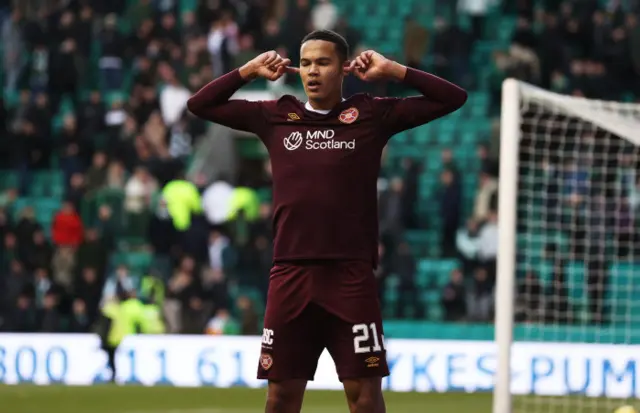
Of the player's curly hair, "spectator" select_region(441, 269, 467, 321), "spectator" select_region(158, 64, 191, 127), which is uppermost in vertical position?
"spectator" select_region(158, 64, 191, 127)

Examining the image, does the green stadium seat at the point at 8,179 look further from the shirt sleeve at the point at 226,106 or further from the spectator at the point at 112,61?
the shirt sleeve at the point at 226,106

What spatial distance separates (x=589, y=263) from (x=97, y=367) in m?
5.23

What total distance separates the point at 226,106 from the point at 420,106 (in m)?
0.77

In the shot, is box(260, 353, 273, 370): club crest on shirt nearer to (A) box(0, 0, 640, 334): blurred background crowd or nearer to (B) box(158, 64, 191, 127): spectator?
(A) box(0, 0, 640, 334): blurred background crowd

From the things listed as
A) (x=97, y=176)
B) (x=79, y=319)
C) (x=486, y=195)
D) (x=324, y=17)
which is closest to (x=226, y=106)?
(x=79, y=319)

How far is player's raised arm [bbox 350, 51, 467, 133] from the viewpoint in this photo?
18.1 feet

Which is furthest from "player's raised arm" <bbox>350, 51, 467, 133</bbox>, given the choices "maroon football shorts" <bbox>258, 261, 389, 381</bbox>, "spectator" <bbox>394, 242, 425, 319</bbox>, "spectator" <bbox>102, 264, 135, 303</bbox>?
"spectator" <bbox>394, 242, 425, 319</bbox>

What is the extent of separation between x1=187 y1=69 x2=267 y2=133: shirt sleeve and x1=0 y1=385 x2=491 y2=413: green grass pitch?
636 cm

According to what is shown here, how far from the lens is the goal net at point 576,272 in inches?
523

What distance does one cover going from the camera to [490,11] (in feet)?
66.6

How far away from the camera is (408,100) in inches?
220

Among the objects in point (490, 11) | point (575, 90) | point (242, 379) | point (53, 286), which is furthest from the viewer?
point (490, 11)

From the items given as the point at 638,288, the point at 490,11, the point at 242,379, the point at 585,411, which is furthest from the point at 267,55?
the point at 490,11

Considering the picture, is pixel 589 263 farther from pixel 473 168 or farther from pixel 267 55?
pixel 267 55
